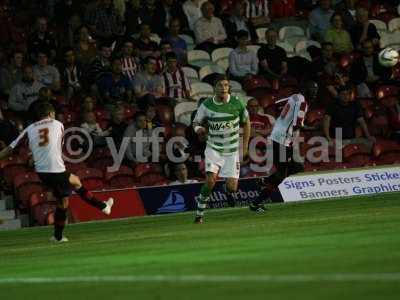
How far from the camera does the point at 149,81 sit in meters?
26.7

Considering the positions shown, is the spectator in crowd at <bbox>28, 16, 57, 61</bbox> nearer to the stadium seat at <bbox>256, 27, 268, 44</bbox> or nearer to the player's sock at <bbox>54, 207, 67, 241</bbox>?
the stadium seat at <bbox>256, 27, 268, 44</bbox>

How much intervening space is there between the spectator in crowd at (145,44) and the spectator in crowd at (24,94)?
11.1 ft

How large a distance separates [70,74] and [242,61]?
15.8 ft

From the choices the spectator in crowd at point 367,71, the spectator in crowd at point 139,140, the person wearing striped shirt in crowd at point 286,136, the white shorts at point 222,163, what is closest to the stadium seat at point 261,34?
the spectator in crowd at point 367,71

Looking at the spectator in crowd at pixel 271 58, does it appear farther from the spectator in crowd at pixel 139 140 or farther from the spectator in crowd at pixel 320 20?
the spectator in crowd at pixel 139 140

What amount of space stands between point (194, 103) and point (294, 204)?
4.29 m

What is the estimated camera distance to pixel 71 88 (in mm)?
25922

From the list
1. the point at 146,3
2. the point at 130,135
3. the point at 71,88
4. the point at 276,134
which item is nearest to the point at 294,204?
the point at 276,134

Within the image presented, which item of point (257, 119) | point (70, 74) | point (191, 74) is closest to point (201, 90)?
point (191, 74)

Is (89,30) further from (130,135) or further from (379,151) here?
(379,151)

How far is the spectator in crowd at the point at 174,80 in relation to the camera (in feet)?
88.7

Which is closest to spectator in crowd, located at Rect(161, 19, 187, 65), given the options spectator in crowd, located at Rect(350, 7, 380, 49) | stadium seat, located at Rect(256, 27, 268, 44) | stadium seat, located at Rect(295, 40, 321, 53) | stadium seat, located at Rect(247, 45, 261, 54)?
stadium seat, located at Rect(247, 45, 261, 54)

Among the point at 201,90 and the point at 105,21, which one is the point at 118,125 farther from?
the point at 105,21

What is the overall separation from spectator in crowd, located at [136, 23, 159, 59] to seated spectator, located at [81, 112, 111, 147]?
2.94m
